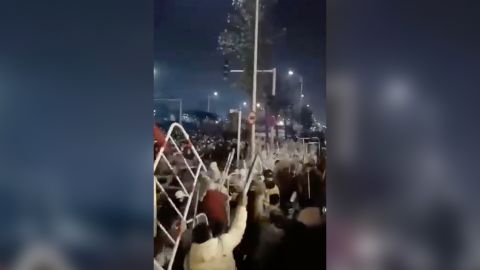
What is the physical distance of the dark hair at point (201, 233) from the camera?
1.55 metres

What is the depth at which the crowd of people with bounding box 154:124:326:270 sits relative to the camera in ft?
5.11

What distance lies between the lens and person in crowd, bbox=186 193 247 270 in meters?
1.56

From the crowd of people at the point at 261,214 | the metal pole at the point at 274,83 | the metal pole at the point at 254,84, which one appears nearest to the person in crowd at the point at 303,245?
the crowd of people at the point at 261,214

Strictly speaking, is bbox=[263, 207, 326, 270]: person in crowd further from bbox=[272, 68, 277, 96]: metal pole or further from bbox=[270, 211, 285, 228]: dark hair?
bbox=[272, 68, 277, 96]: metal pole

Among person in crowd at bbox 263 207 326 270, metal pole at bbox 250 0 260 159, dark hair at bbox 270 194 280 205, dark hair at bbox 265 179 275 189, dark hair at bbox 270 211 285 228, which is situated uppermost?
metal pole at bbox 250 0 260 159

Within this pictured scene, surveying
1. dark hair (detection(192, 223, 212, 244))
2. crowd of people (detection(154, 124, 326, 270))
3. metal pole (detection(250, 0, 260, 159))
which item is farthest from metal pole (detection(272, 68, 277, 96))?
dark hair (detection(192, 223, 212, 244))

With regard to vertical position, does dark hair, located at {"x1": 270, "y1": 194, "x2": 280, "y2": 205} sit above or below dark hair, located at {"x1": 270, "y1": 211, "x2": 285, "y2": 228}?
above

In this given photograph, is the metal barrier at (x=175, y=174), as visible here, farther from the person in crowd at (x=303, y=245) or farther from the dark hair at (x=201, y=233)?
the person in crowd at (x=303, y=245)
